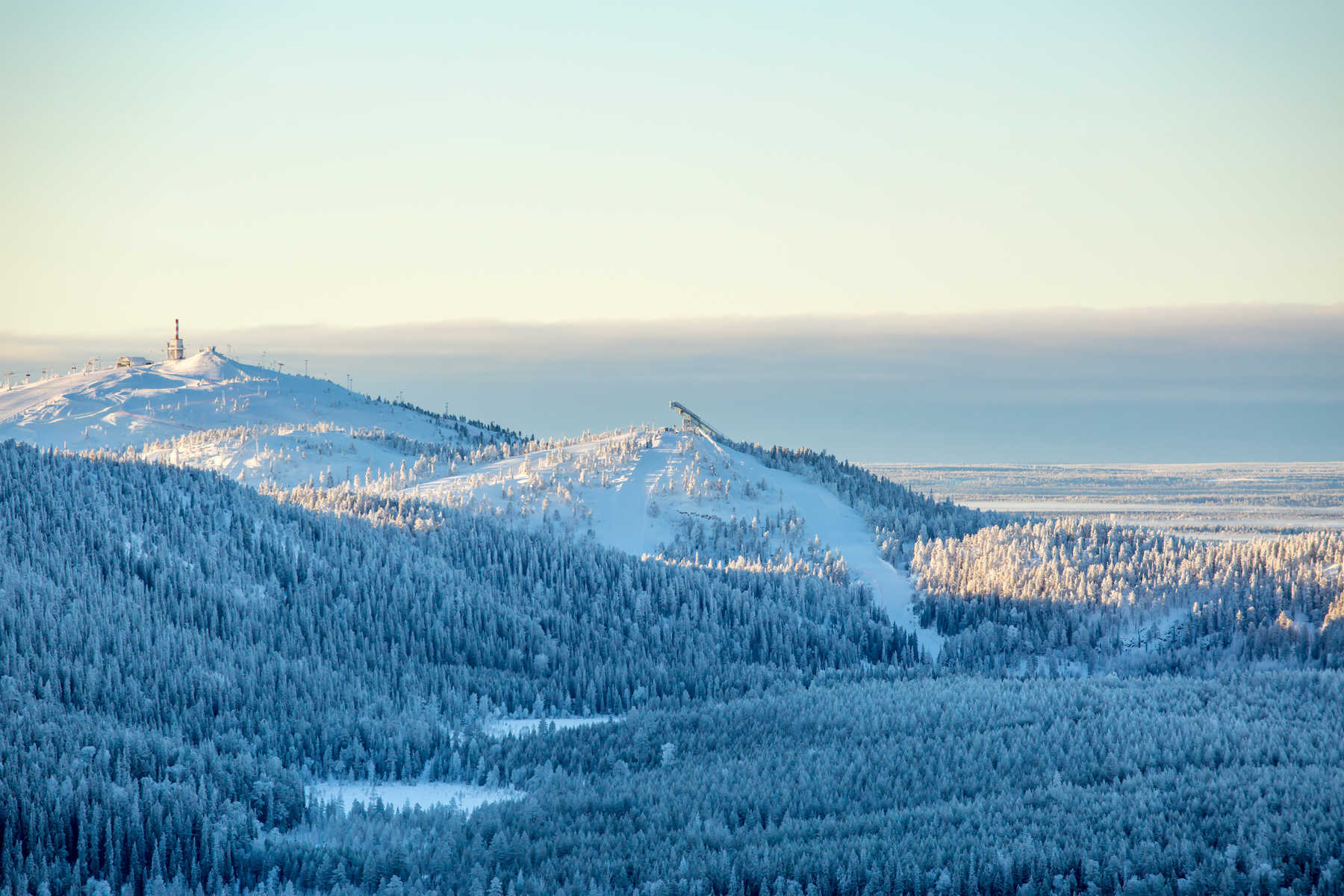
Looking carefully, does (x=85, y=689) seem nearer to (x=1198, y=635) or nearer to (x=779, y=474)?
(x=1198, y=635)

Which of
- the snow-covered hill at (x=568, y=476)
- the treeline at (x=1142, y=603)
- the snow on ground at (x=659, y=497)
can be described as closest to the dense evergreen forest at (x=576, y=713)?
the treeline at (x=1142, y=603)

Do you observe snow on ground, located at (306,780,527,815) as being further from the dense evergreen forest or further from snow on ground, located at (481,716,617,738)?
snow on ground, located at (481,716,617,738)

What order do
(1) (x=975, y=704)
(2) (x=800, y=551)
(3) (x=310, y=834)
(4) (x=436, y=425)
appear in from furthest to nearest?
1. (4) (x=436, y=425)
2. (2) (x=800, y=551)
3. (1) (x=975, y=704)
4. (3) (x=310, y=834)

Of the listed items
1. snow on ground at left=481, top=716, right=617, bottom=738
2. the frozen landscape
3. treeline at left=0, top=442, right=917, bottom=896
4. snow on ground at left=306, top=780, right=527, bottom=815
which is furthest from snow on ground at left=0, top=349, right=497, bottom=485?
snow on ground at left=306, top=780, right=527, bottom=815

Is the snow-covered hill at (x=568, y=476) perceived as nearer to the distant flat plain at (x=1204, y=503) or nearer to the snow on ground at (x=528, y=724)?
the snow on ground at (x=528, y=724)

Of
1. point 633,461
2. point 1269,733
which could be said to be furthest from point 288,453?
point 1269,733

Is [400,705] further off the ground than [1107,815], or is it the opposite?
[1107,815]
